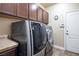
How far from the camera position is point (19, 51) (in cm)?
151

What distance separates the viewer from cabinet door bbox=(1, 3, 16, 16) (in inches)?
56.1

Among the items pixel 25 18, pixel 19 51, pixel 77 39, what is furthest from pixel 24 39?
pixel 77 39

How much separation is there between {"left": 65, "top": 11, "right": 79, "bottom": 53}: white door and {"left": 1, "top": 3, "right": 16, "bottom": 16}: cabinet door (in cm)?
82

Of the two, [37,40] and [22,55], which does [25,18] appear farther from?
[22,55]

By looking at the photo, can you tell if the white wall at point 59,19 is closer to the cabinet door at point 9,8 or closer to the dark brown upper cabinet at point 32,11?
the dark brown upper cabinet at point 32,11

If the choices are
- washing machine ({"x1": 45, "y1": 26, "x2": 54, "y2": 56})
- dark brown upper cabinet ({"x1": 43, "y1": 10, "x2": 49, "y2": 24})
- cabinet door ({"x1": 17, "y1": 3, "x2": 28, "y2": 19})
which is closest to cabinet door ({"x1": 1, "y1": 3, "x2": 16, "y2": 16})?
cabinet door ({"x1": 17, "y1": 3, "x2": 28, "y2": 19})

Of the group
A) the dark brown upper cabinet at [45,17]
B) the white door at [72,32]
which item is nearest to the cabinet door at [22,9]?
the dark brown upper cabinet at [45,17]

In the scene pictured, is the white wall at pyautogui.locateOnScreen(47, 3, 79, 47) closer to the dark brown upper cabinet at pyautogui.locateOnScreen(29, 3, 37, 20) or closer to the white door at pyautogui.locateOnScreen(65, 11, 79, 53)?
the white door at pyautogui.locateOnScreen(65, 11, 79, 53)

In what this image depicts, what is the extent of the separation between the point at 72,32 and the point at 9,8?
3.41 feet

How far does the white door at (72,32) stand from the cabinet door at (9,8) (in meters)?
0.82

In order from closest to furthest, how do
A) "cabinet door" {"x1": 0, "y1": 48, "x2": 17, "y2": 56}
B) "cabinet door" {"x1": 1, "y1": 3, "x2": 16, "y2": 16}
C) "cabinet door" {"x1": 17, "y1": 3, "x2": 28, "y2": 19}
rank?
"cabinet door" {"x1": 0, "y1": 48, "x2": 17, "y2": 56}
"cabinet door" {"x1": 1, "y1": 3, "x2": 16, "y2": 16}
"cabinet door" {"x1": 17, "y1": 3, "x2": 28, "y2": 19}

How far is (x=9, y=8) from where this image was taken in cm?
149

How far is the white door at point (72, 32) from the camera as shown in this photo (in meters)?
1.62

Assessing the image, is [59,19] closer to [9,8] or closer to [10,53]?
[9,8]
